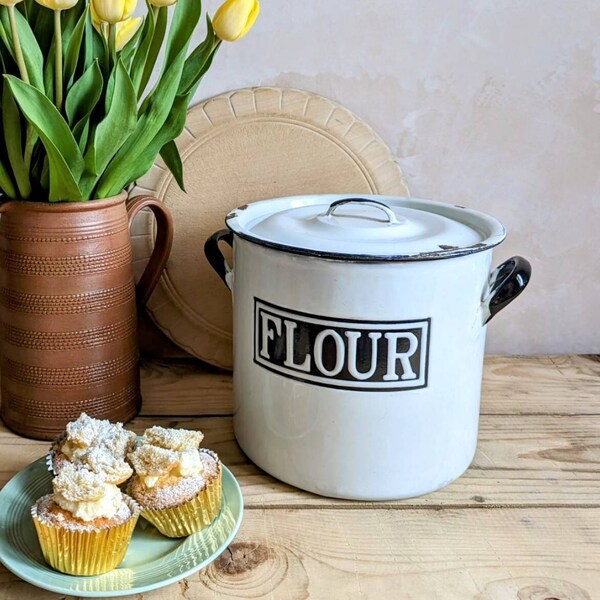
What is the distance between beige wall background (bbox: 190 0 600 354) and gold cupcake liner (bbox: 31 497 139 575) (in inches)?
20.1

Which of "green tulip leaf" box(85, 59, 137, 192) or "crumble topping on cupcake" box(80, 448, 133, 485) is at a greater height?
"green tulip leaf" box(85, 59, 137, 192)

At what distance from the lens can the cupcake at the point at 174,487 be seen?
0.57 meters

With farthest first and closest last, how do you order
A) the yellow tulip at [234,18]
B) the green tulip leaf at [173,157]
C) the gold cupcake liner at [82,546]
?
1. the green tulip leaf at [173,157]
2. the yellow tulip at [234,18]
3. the gold cupcake liner at [82,546]

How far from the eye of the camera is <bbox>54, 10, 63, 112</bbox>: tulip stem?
0.61m

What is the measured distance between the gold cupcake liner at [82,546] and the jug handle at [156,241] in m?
0.30

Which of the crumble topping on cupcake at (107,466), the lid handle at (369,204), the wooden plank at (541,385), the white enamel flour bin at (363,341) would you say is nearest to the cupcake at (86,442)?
the crumble topping on cupcake at (107,466)

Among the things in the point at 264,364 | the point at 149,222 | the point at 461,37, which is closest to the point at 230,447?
the point at 264,364

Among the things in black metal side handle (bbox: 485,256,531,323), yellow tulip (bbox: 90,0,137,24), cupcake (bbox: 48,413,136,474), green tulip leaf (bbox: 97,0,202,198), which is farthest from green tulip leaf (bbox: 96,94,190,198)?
black metal side handle (bbox: 485,256,531,323)

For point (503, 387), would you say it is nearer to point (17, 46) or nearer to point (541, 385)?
point (541, 385)

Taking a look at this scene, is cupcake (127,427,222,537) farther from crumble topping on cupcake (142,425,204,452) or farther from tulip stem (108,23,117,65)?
tulip stem (108,23,117,65)

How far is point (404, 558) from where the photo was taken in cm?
58

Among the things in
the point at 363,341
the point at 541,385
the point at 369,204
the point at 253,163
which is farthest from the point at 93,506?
the point at 541,385

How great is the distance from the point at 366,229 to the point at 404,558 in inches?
10.5

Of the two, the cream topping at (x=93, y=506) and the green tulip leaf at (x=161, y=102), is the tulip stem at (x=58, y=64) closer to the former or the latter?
the green tulip leaf at (x=161, y=102)
